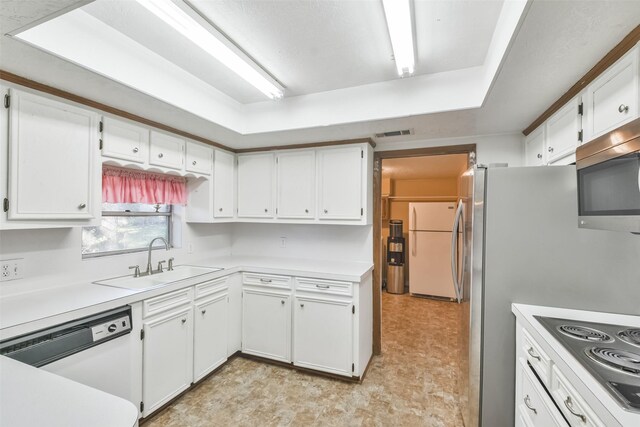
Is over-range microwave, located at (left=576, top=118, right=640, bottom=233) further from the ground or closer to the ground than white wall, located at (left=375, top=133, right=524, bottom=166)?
closer to the ground

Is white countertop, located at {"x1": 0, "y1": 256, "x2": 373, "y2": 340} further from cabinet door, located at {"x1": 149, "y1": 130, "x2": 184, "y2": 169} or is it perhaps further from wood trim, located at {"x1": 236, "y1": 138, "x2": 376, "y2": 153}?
wood trim, located at {"x1": 236, "y1": 138, "x2": 376, "y2": 153}

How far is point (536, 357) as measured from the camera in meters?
1.26

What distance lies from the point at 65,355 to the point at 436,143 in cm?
316

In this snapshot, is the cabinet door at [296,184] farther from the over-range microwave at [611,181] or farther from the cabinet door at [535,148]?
the over-range microwave at [611,181]

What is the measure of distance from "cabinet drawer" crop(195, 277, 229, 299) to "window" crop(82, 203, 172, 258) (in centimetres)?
67

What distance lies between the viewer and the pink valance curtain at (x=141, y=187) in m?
2.24

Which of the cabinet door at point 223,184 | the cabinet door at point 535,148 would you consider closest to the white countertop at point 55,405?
the cabinet door at point 223,184

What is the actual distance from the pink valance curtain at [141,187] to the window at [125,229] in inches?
5.2

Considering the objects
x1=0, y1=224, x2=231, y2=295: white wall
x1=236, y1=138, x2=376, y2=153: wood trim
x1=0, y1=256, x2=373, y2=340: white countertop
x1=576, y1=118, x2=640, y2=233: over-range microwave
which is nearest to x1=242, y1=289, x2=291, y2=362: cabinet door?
x1=0, y1=256, x2=373, y2=340: white countertop

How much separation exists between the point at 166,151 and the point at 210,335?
163cm

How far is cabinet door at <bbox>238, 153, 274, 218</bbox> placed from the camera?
3.10 m

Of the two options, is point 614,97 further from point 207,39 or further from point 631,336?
point 207,39

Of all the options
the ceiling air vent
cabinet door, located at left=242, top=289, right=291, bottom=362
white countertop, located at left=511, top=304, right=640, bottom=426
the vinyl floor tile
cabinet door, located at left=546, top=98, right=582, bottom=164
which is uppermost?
the ceiling air vent

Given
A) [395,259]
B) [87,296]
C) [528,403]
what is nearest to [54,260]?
[87,296]
